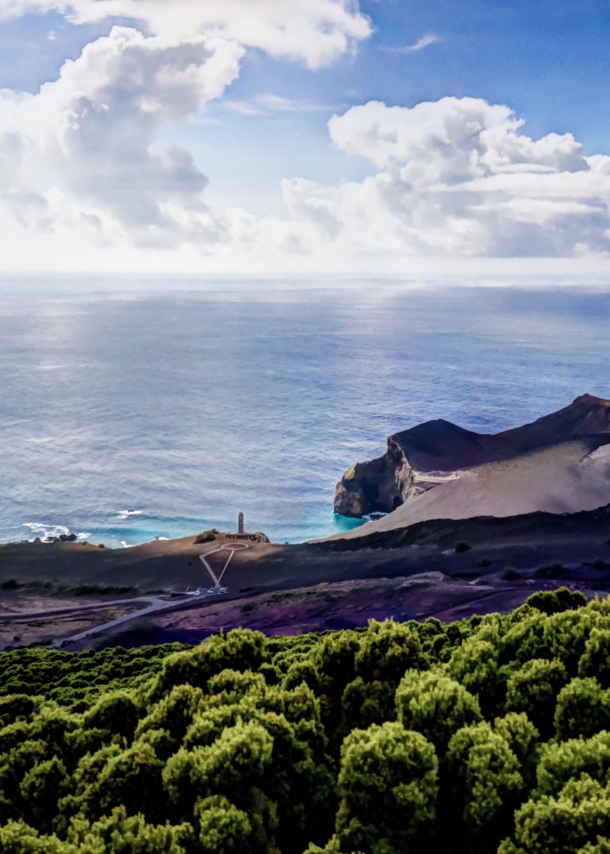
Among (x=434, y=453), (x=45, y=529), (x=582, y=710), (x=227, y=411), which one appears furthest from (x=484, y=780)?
(x=227, y=411)

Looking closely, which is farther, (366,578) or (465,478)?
(465,478)

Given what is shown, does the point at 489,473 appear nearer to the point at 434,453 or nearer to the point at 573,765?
the point at 434,453

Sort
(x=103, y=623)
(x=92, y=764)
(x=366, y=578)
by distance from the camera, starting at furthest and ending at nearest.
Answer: (x=366, y=578) → (x=103, y=623) → (x=92, y=764)

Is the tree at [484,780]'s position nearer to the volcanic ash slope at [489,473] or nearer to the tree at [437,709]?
the tree at [437,709]

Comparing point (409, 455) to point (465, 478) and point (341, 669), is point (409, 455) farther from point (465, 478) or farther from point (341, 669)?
point (341, 669)

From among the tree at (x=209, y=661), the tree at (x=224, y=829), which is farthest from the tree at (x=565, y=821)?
the tree at (x=209, y=661)

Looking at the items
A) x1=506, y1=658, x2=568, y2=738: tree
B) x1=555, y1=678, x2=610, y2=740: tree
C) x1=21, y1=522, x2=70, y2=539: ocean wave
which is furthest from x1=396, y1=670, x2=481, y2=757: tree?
x1=21, y1=522, x2=70, y2=539: ocean wave

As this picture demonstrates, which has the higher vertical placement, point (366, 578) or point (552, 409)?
point (552, 409)

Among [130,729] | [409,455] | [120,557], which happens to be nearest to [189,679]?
[130,729]
